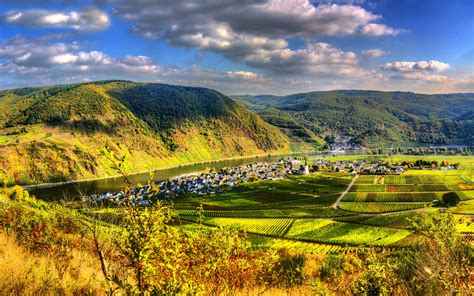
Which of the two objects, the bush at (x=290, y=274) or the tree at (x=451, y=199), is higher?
the bush at (x=290, y=274)

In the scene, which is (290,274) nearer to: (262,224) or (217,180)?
(262,224)

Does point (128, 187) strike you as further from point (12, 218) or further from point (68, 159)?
point (68, 159)

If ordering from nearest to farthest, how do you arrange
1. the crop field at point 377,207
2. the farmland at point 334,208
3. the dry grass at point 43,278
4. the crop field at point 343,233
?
the dry grass at point 43,278
the crop field at point 343,233
the farmland at point 334,208
the crop field at point 377,207

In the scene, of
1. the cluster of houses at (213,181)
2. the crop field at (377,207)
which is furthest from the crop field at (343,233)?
the cluster of houses at (213,181)

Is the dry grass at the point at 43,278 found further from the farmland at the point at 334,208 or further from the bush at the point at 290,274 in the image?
the farmland at the point at 334,208

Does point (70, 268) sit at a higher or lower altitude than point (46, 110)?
lower

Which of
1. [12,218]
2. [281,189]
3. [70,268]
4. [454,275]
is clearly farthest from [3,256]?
[281,189]

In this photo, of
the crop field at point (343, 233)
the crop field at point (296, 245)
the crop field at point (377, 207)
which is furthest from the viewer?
the crop field at point (377, 207)
